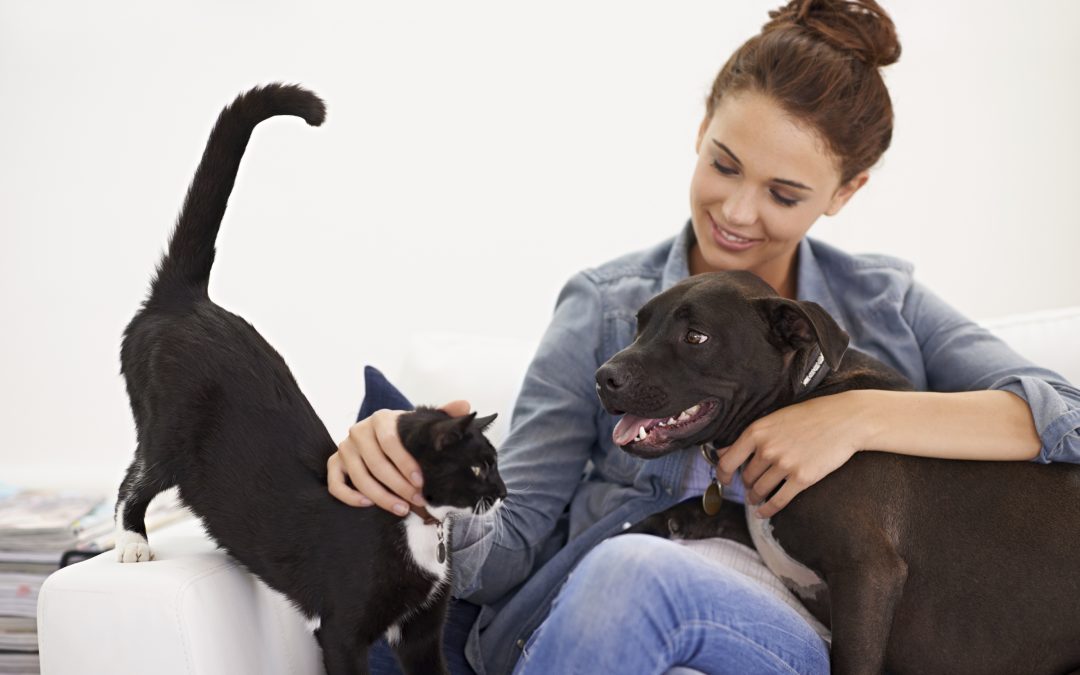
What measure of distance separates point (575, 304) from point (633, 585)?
3.19 feet

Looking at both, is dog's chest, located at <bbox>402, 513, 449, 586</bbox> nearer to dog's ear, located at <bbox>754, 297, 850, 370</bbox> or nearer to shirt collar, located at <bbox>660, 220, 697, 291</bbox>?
dog's ear, located at <bbox>754, 297, 850, 370</bbox>

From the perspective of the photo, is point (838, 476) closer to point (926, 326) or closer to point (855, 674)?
point (855, 674)

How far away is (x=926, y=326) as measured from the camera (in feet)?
6.88

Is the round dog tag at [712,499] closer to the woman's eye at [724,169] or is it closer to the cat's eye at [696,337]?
the cat's eye at [696,337]

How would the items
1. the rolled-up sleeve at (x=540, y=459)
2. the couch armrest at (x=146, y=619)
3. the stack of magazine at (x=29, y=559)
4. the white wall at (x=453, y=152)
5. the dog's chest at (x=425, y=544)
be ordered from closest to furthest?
1. the couch armrest at (x=146, y=619)
2. the dog's chest at (x=425, y=544)
3. the rolled-up sleeve at (x=540, y=459)
4. the stack of magazine at (x=29, y=559)
5. the white wall at (x=453, y=152)

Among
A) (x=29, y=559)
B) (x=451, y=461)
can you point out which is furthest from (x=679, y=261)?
(x=29, y=559)

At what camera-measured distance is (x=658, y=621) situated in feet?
4.21

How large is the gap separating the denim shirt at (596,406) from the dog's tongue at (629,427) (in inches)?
12.3

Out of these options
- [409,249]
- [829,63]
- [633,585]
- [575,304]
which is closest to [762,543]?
[633,585]

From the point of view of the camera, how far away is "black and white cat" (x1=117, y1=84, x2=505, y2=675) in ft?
4.64

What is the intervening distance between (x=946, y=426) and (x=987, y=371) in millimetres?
343

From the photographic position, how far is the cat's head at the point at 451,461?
145cm

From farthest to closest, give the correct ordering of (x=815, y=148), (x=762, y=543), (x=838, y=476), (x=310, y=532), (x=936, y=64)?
(x=936, y=64), (x=815, y=148), (x=762, y=543), (x=838, y=476), (x=310, y=532)

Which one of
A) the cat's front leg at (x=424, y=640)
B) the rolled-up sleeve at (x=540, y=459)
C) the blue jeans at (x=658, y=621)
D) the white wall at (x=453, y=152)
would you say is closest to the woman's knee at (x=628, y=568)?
the blue jeans at (x=658, y=621)
